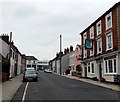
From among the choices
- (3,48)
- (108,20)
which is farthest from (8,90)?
(108,20)

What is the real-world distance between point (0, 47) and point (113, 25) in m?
15.2

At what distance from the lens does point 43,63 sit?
Result: 5103 inches

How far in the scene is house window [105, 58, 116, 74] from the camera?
24.8 m

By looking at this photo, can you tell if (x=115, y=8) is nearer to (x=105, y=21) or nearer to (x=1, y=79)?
(x=105, y=21)

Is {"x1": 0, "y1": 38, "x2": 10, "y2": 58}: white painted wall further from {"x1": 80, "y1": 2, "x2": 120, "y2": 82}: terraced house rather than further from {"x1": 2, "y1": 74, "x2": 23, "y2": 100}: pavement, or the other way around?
{"x1": 80, "y1": 2, "x2": 120, "y2": 82}: terraced house

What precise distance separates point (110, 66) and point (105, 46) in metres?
2.98

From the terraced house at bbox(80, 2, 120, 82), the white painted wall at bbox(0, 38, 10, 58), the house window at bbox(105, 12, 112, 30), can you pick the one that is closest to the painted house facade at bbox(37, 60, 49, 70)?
the white painted wall at bbox(0, 38, 10, 58)

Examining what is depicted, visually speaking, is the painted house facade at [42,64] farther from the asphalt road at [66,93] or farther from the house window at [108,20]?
the asphalt road at [66,93]

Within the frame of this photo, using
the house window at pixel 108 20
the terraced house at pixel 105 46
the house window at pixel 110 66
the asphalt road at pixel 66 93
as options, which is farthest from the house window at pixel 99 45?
the asphalt road at pixel 66 93

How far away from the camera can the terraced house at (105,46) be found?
24.3 m

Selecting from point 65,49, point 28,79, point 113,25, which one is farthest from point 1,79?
point 65,49

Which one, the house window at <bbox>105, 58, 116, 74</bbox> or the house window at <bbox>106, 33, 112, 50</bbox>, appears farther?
the house window at <bbox>106, 33, 112, 50</bbox>

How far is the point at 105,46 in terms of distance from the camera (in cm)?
2769

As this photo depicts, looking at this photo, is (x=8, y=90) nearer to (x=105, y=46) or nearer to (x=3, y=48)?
(x=105, y=46)
